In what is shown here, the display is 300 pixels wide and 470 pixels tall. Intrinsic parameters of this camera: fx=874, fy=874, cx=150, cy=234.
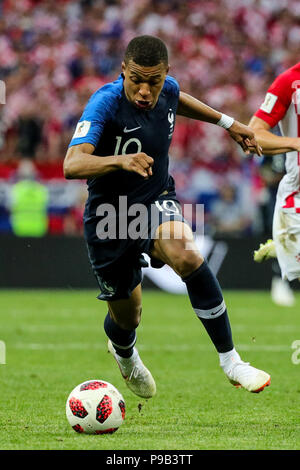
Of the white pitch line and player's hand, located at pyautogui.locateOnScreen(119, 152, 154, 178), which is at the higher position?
player's hand, located at pyautogui.locateOnScreen(119, 152, 154, 178)

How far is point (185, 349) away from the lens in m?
8.98

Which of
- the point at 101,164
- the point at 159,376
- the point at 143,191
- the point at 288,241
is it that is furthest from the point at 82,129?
the point at 159,376

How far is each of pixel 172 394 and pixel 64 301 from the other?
23.5ft

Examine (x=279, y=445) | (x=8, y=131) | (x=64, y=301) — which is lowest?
(x=64, y=301)

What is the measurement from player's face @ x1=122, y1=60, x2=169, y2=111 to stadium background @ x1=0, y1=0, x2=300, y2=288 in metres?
8.86

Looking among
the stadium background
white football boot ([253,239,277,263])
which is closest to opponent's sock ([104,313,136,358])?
white football boot ([253,239,277,263])

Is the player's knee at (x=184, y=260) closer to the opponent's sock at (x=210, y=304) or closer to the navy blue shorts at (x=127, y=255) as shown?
the opponent's sock at (x=210, y=304)

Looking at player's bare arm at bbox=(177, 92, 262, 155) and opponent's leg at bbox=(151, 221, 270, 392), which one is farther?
player's bare arm at bbox=(177, 92, 262, 155)

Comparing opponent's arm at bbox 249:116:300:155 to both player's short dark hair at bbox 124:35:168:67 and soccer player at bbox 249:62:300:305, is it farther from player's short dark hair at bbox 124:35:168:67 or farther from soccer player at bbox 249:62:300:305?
player's short dark hair at bbox 124:35:168:67

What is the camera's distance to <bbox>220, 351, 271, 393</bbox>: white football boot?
514 cm

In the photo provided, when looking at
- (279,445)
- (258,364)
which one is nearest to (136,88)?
(279,445)

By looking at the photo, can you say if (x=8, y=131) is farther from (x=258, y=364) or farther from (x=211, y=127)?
(x=258, y=364)

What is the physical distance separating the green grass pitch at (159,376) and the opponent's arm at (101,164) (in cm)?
141

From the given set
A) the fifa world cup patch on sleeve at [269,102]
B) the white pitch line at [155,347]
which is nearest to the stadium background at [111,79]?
the white pitch line at [155,347]
